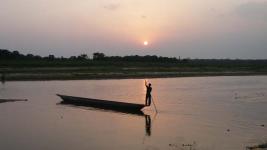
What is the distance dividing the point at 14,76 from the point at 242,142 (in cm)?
5991

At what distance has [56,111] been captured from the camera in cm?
3098

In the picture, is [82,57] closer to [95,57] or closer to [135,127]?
[95,57]

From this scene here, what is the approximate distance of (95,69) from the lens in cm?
9519

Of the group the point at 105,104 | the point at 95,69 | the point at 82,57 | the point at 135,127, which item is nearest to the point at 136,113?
the point at 105,104

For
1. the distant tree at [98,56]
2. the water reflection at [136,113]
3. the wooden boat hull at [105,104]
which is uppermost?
the distant tree at [98,56]

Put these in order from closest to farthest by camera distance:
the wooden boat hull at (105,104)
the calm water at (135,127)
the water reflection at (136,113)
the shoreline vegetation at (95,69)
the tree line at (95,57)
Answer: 1. the calm water at (135,127)
2. the water reflection at (136,113)
3. the wooden boat hull at (105,104)
4. the shoreline vegetation at (95,69)
5. the tree line at (95,57)

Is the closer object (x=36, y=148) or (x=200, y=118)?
(x=36, y=148)

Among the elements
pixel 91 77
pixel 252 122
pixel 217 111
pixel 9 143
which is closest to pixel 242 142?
pixel 252 122

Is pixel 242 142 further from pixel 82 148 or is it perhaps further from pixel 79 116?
pixel 79 116

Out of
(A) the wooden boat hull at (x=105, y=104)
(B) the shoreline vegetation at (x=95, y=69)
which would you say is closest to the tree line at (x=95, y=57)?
(B) the shoreline vegetation at (x=95, y=69)

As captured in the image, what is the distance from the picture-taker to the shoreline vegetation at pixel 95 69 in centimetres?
7850

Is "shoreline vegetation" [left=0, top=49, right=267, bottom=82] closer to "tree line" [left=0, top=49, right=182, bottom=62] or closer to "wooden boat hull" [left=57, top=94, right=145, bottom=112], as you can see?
"tree line" [left=0, top=49, right=182, bottom=62]

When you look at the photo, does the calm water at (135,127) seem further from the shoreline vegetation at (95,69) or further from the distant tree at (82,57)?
the distant tree at (82,57)

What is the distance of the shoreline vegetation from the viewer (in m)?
78.5
